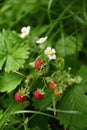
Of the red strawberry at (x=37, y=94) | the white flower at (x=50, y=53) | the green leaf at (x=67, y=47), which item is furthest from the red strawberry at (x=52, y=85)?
the green leaf at (x=67, y=47)

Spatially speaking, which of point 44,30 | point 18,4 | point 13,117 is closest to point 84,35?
point 44,30

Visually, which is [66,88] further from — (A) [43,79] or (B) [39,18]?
(B) [39,18]

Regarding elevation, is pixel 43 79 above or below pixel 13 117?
above

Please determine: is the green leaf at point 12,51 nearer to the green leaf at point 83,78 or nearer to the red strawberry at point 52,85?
the red strawberry at point 52,85

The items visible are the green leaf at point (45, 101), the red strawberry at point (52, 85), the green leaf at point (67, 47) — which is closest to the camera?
the red strawberry at point (52, 85)

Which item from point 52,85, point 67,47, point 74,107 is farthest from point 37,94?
point 67,47

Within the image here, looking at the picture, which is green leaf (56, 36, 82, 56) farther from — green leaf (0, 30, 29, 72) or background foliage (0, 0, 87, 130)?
green leaf (0, 30, 29, 72)

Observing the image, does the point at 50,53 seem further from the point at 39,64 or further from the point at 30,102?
the point at 30,102
